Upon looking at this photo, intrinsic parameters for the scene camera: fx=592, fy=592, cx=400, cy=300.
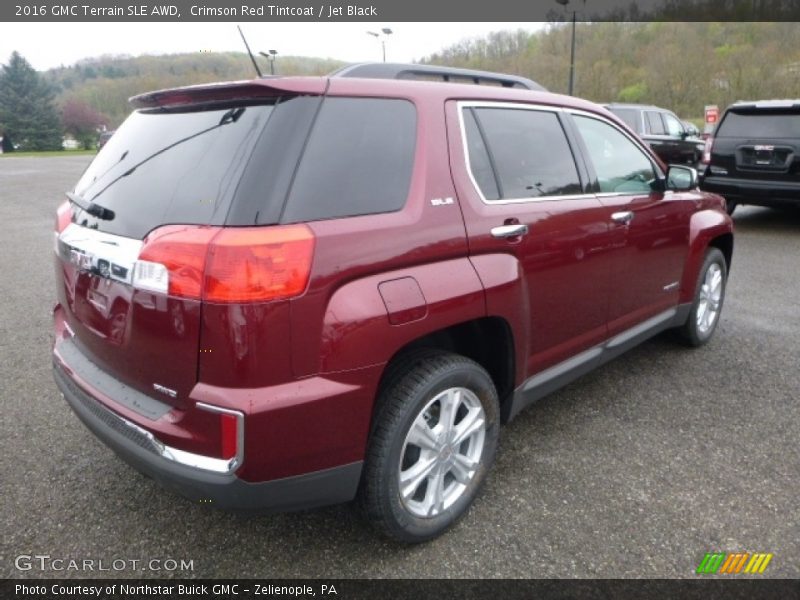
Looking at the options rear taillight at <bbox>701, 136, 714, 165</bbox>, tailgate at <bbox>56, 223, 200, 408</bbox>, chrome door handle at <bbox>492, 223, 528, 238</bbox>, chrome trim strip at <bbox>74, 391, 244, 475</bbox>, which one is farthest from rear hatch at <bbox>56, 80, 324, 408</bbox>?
rear taillight at <bbox>701, 136, 714, 165</bbox>

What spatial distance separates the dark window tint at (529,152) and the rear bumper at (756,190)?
6.52m

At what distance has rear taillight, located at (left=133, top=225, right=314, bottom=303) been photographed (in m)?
1.73

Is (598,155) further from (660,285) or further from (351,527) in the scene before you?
(351,527)

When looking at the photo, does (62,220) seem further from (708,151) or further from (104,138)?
(104,138)

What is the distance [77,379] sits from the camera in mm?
2289

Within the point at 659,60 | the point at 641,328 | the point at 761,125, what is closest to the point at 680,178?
the point at 641,328

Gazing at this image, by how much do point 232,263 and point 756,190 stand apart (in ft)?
27.7

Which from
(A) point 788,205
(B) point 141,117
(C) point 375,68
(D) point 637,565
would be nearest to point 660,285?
(D) point 637,565

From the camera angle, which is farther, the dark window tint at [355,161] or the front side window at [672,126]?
the front side window at [672,126]

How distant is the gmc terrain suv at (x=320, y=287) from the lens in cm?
179

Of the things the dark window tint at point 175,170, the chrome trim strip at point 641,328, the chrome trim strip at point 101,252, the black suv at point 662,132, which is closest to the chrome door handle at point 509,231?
the dark window tint at point 175,170

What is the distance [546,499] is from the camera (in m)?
2.58

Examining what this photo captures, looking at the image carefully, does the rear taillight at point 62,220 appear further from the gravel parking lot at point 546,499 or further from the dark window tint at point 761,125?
the dark window tint at point 761,125

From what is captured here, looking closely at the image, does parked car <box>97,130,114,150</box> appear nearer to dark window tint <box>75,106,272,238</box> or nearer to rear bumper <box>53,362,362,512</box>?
dark window tint <box>75,106,272,238</box>
